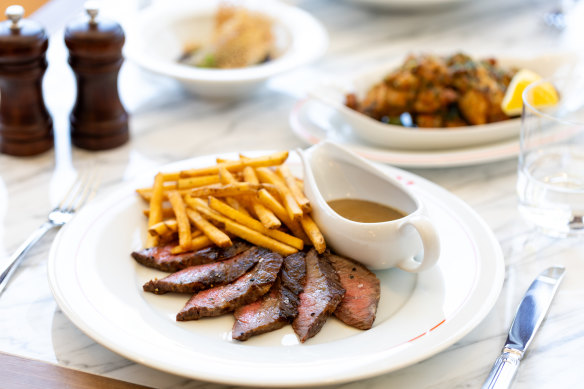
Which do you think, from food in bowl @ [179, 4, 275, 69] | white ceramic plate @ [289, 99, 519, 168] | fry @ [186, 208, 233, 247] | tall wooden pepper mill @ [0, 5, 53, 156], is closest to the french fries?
fry @ [186, 208, 233, 247]

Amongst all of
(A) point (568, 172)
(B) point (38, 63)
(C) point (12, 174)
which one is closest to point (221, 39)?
(B) point (38, 63)

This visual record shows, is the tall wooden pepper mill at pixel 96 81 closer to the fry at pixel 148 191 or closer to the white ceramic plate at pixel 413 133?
the fry at pixel 148 191

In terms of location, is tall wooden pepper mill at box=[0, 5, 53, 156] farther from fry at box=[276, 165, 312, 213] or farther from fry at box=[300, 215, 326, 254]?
fry at box=[300, 215, 326, 254]

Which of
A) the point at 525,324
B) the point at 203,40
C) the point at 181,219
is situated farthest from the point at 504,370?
the point at 203,40

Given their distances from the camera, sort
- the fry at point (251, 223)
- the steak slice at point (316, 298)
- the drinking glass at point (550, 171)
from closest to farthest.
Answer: the steak slice at point (316, 298) < the fry at point (251, 223) < the drinking glass at point (550, 171)

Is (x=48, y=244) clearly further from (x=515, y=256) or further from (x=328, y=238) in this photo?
(x=515, y=256)

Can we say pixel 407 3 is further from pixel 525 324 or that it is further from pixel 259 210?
pixel 525 324

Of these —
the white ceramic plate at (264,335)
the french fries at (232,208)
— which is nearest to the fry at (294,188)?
the french fries at (232,208)
